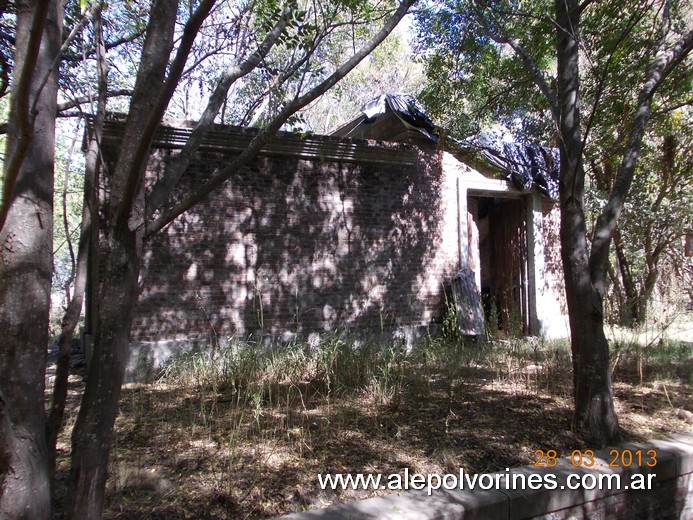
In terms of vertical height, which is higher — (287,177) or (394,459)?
(287,177)

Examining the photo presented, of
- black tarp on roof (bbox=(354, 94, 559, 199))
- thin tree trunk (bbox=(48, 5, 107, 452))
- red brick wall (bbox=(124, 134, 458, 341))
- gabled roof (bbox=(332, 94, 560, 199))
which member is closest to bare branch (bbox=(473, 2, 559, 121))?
black tarp on roof (bbox=(354, 94, 559, 199))

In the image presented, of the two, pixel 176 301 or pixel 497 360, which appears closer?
pixel 497 360

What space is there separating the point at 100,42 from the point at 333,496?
2917 mm

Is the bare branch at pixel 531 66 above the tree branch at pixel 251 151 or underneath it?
above

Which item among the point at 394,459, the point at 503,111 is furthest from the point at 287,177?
the point at 394,459

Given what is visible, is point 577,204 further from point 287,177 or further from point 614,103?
point 287,177

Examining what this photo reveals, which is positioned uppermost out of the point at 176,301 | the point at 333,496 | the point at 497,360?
the point at 176,301

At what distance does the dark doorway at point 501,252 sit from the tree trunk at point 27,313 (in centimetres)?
826

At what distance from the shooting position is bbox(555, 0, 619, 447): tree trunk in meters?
3.90

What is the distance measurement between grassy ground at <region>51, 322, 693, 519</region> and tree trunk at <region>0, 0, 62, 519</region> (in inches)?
43.1

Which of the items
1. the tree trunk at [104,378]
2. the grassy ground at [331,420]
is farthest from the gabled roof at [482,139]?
the tree trunk at [104,378]

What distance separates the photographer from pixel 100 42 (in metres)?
2.56

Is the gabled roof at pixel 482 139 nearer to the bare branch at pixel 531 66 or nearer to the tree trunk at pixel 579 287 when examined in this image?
the bare branch at pixel 531 66

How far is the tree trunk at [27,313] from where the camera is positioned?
180cm
